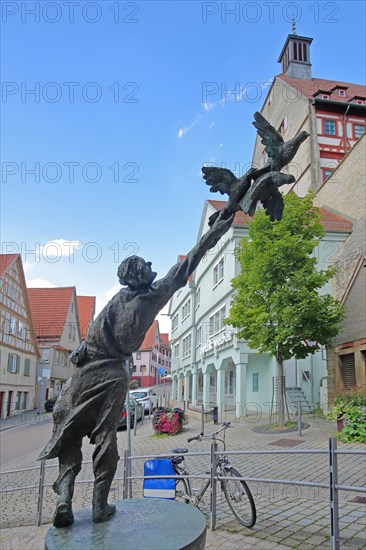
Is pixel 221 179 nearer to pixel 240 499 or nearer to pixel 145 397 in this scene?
pixel 240 499

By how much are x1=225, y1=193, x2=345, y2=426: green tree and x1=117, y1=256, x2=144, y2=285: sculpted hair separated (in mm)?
12208

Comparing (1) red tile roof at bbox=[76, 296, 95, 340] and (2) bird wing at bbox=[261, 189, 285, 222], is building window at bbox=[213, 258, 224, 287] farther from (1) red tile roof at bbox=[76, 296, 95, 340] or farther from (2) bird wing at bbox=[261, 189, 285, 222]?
(1) red tile roof at bbox=[76, 296, 95, 340]

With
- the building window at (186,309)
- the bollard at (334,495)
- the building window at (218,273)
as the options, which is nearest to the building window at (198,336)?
the building window at (186,309)

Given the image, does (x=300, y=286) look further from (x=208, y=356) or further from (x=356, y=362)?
(x=208, y=356)

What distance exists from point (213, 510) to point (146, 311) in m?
3.46

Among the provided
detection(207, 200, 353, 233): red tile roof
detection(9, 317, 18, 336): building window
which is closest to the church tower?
detection(207, 200, 353, 233): red tile roof

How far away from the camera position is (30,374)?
35.4m

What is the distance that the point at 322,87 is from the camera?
42.4m

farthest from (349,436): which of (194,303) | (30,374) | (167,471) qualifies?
(30,374)

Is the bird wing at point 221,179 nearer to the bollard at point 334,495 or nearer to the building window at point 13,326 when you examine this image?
the bollard at point 334,495

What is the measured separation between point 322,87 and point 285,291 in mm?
32663

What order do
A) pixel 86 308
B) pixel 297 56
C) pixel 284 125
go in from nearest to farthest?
pixel 284 125 → pixel 297 56 → pixel 86 308

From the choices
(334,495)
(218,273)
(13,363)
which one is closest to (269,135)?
(334,495)

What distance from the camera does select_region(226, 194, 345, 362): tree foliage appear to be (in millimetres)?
15758
